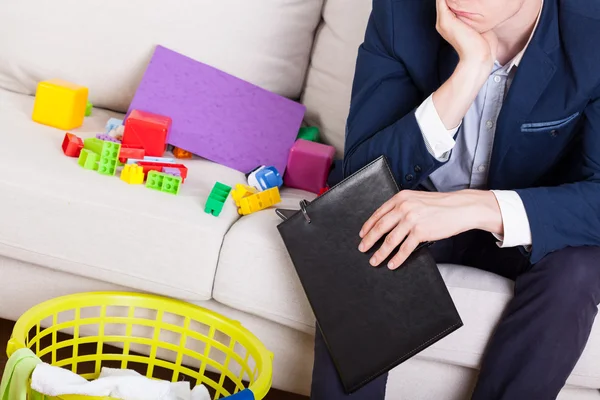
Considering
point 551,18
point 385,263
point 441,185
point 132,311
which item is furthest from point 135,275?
point 551,18

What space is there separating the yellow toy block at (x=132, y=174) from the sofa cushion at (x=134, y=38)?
0.42 meters

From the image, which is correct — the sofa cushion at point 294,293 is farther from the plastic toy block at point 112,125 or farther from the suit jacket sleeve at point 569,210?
the plastic toy block at point 112,125

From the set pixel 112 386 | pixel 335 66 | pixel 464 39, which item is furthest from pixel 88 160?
pixel 464 39

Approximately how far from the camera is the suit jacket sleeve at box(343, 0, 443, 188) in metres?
1.33

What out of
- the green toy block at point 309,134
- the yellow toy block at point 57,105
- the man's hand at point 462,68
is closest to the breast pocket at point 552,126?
the man's hand at point 462,68

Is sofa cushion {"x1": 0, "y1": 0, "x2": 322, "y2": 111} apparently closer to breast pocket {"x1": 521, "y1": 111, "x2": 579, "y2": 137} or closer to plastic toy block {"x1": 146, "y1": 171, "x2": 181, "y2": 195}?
plastic toy block {"x1": 146, "y1": 171, "x2": 181, "y2": 195}

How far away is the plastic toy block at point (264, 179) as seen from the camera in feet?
5.31

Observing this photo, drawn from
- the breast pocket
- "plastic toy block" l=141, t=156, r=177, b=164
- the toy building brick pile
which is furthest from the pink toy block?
the breast pocket

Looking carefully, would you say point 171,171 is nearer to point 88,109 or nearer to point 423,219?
point 88,109

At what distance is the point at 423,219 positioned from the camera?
120 cm

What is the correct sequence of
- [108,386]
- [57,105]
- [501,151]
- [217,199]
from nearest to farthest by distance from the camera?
[108,386] → [501,151] → [217,199] → [57,105]

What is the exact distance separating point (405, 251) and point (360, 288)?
10cm

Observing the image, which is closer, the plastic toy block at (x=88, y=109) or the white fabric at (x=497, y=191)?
the white fabric at (x=497, y=191)

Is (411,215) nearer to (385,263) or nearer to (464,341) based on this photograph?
(385,263)
